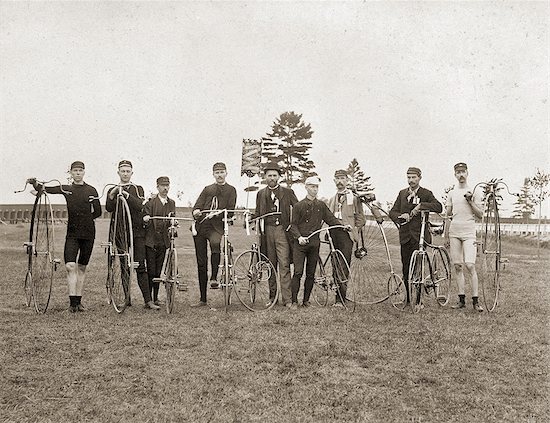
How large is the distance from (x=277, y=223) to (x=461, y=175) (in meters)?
2.68

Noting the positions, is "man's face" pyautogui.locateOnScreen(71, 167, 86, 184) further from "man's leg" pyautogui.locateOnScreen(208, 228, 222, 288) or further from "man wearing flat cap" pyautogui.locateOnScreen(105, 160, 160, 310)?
"man's leg" pyautogui.locateOnScreen(208, 228, 222, 288)

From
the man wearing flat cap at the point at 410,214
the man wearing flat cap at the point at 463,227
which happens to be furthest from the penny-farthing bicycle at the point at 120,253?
the man wearing flat cap at the point at 463,227

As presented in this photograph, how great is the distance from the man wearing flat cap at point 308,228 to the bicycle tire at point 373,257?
58 cm

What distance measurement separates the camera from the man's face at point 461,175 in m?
8.09

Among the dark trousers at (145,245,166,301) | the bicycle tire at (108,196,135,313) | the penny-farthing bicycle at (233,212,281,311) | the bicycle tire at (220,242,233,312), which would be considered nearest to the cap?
the penny-farthing bicycle at (233,212,281,311)

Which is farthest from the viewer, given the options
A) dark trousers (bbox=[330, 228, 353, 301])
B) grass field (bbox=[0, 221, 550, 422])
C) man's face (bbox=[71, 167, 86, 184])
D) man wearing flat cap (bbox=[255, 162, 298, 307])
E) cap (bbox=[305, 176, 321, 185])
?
man wearing flat cap (bbox=[255, 162, 298, 307])

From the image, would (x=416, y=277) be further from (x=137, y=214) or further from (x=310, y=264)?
(x=137, y=214)

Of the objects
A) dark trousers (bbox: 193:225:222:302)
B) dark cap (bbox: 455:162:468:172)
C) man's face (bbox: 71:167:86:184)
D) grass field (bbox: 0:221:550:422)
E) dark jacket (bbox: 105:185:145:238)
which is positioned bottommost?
grass field (bbox: 0:221:550:422)

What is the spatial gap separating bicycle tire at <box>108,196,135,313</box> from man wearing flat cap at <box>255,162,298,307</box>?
199 cm

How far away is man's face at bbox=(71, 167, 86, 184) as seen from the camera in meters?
7.93

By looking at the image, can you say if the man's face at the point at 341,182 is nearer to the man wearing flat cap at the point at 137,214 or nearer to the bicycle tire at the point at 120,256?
the man wearing flat cap at the point at 137,214

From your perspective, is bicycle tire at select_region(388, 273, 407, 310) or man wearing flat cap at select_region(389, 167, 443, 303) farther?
man wearing flat cap at select_region(389, 167, 443, 303)

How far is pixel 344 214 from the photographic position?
8.59 metres

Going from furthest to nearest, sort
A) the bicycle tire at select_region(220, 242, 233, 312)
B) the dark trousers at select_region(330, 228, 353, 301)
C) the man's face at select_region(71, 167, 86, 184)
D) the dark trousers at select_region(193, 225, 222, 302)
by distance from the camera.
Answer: the dark trousers at select_region(193, 225, 222, 302), the dark trousers at select_region(330, 228, 353, 301), the man's face at select_region(71, 167, 86, 184), the bicycle tire at select_region(220, 242, 233, 312)
